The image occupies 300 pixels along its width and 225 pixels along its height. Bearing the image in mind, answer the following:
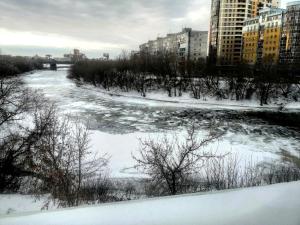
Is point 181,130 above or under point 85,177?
under

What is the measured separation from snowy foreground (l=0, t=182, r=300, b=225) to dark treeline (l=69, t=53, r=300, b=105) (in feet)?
142

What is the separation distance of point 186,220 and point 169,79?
161ft

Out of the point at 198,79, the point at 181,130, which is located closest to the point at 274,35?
the point at 198,79

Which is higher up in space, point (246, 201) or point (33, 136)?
point (246, 201)

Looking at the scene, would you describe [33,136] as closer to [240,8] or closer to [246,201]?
[246,201]

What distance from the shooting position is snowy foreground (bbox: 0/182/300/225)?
7.96 feet

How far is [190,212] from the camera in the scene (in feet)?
8.61

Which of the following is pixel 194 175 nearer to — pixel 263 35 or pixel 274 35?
pixel 274 35

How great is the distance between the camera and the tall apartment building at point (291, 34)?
76.8 metres

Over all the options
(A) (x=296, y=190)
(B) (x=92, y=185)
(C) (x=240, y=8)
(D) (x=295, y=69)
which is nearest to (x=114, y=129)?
(B) (x=92, y=185)

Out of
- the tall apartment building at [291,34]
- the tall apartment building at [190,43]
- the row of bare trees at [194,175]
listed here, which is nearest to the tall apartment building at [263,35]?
the tall apartment building at [291,34]

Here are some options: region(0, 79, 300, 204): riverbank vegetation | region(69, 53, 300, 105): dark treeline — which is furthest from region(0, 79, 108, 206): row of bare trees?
region(69, 53, 300, 105): dark treeline

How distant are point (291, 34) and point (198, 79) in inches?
1643

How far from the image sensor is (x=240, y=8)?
105 m
